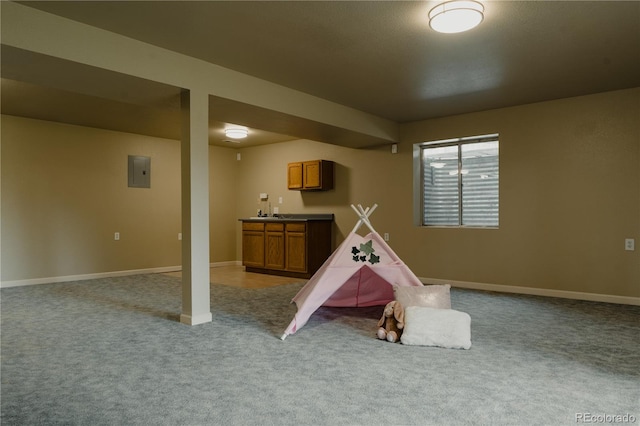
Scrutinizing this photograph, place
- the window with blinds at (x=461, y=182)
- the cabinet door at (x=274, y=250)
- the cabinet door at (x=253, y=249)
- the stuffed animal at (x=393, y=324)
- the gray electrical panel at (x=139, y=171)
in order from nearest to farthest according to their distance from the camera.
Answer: the stuffed animal at (x=393, y=324) < the window with blinds at (x=461, y=182) < the cabinet door at (x=274, y=250) < the gray electrical panel at (x=139, y=171) < the cabinet door at (x=253, y=249)

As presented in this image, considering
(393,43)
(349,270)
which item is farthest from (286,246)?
(393,43)

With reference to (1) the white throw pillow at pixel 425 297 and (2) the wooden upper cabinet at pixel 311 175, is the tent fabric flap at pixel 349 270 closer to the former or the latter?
(1) the white throw pillow at pixel 425 297

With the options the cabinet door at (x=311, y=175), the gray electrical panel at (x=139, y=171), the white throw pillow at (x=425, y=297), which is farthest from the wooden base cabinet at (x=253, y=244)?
the white throw pillow at (x=425, y=297)

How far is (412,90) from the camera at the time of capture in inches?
191

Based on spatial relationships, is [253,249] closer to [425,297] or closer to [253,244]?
[253,244]

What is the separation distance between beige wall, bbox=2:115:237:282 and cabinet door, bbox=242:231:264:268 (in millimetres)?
1284

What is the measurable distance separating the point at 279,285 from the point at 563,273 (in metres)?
3.58

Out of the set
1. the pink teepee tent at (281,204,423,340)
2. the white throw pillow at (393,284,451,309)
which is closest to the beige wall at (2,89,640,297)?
the pink teepee tent at (281,204,423,340)

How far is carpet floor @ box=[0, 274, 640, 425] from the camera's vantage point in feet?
6.73

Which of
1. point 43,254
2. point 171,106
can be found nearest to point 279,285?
point 171,106

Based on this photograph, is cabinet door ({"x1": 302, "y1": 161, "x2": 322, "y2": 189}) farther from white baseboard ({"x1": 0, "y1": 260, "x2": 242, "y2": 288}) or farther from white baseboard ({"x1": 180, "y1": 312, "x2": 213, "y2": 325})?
white baseboard ({"x1": 180, "y1": 312, "x2": 213, "y2": 325})

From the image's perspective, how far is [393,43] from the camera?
140 inches

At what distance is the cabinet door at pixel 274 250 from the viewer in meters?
7.20

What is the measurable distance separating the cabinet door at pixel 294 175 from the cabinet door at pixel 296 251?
37.8 inches
